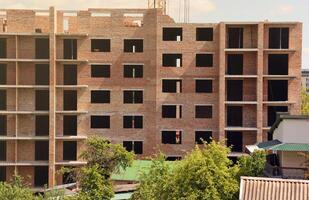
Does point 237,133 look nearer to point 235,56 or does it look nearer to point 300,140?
point 235,56

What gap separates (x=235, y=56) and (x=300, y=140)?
2257cm

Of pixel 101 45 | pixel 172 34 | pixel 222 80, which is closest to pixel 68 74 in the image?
pixel 101 45

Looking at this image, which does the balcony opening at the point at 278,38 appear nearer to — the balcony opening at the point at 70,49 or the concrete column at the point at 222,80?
the concrete column at the point at 222,80

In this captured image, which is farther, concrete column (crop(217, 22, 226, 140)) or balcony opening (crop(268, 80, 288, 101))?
balcony opening (crop(268, 80, 288, 101))

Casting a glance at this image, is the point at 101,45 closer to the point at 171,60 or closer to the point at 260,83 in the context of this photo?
the point at 171,60

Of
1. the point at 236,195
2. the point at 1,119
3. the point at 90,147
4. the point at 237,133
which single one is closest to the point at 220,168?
the point at 236,195

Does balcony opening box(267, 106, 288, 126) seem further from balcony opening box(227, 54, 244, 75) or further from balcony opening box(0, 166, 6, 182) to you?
balcony opening box(0, 166, 6, 182)

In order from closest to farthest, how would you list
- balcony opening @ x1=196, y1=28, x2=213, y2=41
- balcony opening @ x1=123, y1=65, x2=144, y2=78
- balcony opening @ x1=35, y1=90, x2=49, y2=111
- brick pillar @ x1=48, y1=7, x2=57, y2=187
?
brick pillar @ x1=48, y1=7, x2=57, y2=187, balcony opening @ x1=35, y1=90, x2=49, y2=111, balcony opening @ x1=196, y1=28, x2=213, y2=41, balcony opening @ x1=123, y1=65, x2=144, y2=78

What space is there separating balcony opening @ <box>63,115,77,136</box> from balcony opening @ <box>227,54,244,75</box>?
15.3 metres

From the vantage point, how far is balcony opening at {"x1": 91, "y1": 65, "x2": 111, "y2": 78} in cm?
5512

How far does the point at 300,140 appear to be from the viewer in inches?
1310

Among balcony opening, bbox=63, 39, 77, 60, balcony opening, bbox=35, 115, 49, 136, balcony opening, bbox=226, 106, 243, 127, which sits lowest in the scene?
balcony opening, bbox=35, 115, 49, 136

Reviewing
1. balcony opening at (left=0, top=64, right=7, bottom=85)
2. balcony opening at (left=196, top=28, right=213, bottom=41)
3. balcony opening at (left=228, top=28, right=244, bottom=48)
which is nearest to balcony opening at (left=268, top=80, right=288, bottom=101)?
balcony opening at (left=228, top=28, right=244, bottom=48)

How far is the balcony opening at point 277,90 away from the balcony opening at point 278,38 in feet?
10.8
